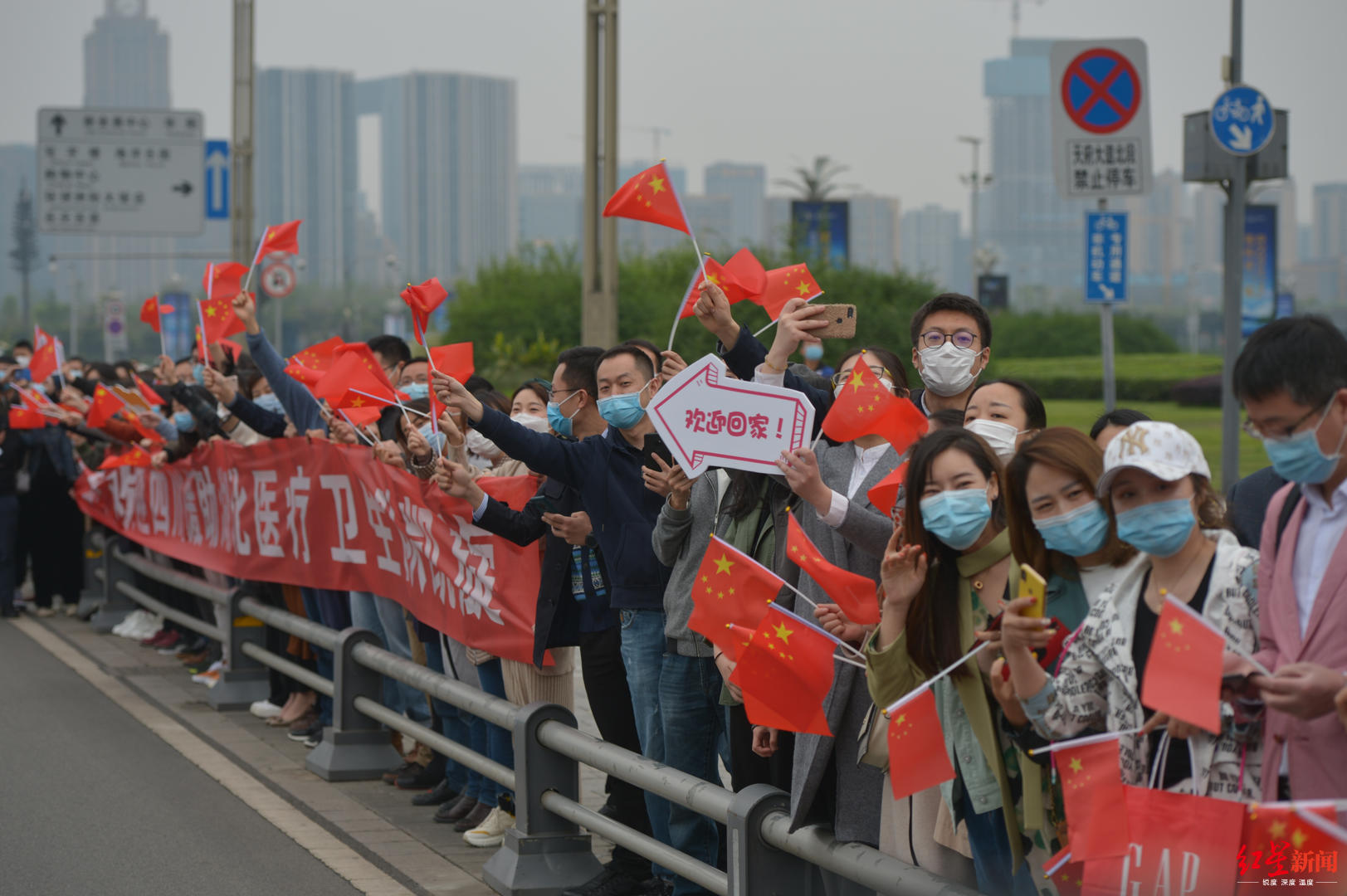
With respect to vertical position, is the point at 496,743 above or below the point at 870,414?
below

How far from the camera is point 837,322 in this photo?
4.72 meters

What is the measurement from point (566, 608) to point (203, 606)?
6.68 metres

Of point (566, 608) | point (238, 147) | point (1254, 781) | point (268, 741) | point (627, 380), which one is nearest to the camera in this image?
point (1254, 781)

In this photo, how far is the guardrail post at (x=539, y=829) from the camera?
605 cm

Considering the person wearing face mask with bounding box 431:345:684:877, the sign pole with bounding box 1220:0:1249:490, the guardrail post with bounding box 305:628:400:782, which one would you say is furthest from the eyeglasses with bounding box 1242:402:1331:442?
the sign pole with bounding box 1220:0:1249:490

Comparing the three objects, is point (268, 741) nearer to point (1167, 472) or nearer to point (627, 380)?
point (627, 380)

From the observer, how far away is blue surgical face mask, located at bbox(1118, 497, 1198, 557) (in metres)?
3.11

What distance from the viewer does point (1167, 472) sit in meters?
3.06

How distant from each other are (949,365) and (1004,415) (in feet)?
1.91

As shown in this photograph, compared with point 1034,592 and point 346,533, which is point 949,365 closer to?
point 1034,592

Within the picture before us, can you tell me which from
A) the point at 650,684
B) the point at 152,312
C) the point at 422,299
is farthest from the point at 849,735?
the point at 152,312

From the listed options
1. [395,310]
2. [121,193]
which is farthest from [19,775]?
[395,310]

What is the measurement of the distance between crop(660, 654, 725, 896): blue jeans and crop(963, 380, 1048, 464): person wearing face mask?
154 cm

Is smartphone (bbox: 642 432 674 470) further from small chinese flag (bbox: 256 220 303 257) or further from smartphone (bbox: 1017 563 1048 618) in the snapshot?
small chinese flag (bbox: 256 220 303 257)
